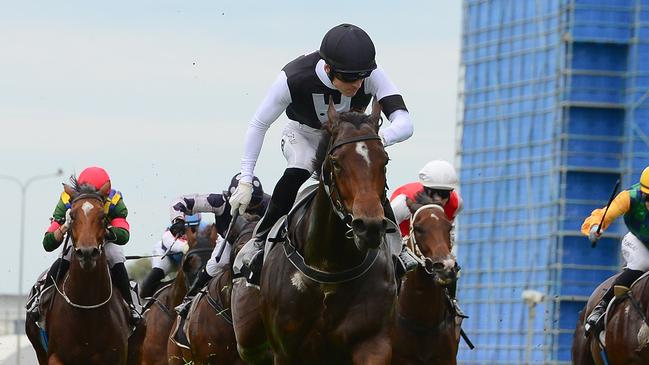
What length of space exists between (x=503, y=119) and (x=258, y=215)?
6237cm

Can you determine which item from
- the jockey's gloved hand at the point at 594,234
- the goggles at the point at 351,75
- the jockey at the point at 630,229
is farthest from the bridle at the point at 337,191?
the jockey at the point at 630,229

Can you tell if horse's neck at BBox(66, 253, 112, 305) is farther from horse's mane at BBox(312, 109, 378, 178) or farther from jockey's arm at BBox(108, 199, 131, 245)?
horse's mane at BBox(312, 109, 378, 178)

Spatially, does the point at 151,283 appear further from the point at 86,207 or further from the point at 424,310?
the point at 424,310

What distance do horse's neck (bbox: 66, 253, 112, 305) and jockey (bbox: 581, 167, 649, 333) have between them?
4.83 m

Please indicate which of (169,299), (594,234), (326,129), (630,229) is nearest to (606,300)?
(630,229)

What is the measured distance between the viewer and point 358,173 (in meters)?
11.1

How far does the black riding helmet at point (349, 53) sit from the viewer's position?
12141mm

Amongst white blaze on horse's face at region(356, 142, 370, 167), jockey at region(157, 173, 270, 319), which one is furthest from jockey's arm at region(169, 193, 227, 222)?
white blaze on horse's face at region(356, 142, 370, 167)

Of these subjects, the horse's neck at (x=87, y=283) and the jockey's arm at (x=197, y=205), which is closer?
the horse's neck at (x=87, y=283)

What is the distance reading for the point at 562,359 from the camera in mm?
72250

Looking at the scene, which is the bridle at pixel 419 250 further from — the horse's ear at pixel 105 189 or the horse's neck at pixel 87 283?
the horse's neck at pixel 87 283

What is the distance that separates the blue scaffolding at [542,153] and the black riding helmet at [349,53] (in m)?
59.7

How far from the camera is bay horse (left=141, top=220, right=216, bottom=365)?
21.9 metres

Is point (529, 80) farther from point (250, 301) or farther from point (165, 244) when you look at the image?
point (250, 301)
